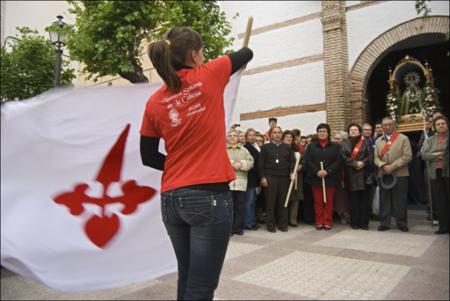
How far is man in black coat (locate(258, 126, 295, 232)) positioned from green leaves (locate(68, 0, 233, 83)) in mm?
5113

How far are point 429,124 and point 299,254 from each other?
5011 mm

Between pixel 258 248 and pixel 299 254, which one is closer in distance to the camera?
pixel 299 254

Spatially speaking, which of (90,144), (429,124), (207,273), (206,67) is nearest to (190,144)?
(206,67)

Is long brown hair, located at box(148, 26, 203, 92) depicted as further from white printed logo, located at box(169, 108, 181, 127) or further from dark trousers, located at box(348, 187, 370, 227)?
dark trousers, located at box(348, 187, 370, 227)

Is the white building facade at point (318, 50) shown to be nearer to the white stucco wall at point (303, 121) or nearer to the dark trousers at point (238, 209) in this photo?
the white stucco wall at point (303, 121)

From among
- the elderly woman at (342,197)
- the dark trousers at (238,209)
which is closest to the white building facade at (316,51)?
the elderly woman at (342,197)

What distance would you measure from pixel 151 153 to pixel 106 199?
1.66ft

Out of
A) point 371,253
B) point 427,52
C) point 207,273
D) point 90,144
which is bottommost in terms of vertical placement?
point 371,253

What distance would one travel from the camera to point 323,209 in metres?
8.16

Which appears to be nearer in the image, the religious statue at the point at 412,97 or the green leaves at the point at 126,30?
the green leaves at the point at 126,30

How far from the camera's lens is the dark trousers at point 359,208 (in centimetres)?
792

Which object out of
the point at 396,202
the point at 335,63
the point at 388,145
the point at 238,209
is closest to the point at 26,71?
the point at 335,63

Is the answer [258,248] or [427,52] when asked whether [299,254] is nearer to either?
[258,248]

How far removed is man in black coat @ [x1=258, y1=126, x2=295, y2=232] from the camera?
8039 mm
